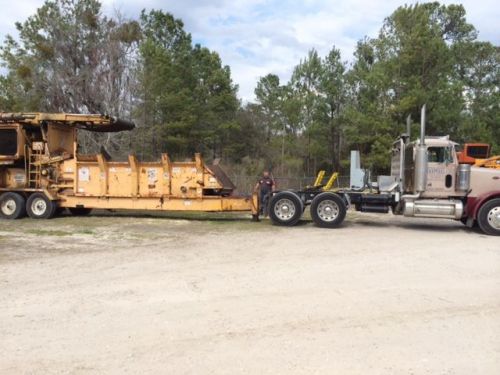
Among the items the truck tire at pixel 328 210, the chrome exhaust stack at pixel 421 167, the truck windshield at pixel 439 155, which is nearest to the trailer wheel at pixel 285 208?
the truck tire at pixel 328 210

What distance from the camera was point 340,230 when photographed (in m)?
14.3

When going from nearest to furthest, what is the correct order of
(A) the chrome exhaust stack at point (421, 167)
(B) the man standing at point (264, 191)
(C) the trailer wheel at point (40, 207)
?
1. (A) the chrome exhaust stack at point (421, 167)
2. (B) the man standing at point (264, 191)
3. (C) the trailer wheel at point (40, 207)

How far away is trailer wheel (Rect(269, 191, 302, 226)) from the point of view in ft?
49.2

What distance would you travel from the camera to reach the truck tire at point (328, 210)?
14.8 metres

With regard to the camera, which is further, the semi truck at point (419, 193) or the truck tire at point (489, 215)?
the semi truck at point (419, 193)

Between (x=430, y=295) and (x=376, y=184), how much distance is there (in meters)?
8.94

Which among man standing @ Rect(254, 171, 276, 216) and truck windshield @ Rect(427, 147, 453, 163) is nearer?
truck windshield @ Rect(427, 147, 453, 163)

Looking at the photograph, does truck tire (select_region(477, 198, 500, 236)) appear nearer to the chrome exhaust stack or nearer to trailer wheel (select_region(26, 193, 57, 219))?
the chrome exhaust stack

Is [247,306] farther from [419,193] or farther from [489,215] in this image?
[489,215]

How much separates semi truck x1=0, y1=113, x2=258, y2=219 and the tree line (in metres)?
14.6

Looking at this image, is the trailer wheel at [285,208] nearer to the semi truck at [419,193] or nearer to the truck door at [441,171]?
the semi truck at [419,193]

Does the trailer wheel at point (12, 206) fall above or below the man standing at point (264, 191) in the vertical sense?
below

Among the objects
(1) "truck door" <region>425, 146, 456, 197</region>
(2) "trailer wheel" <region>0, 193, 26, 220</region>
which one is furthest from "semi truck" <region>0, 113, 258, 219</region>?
(1) "truck door" <region>425, 146, 456, 197</region>

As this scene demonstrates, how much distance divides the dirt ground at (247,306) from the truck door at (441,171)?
2642 millimetres
